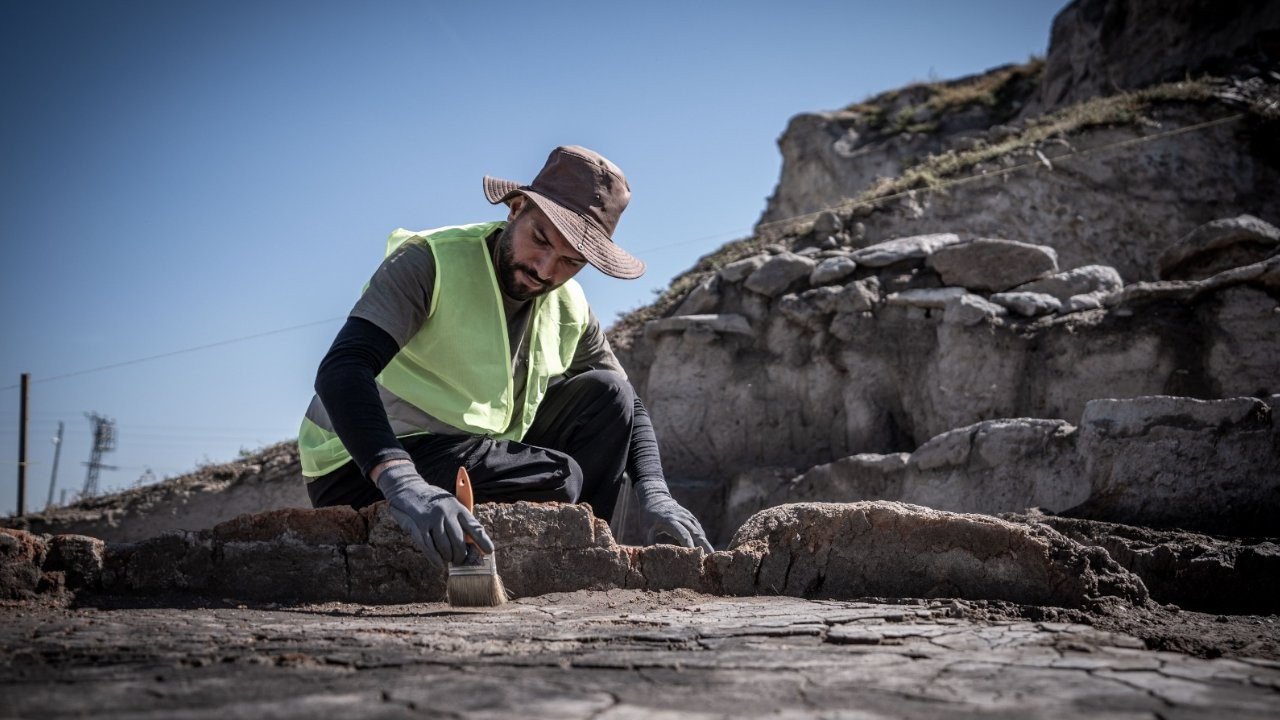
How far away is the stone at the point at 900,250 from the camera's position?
683 cm

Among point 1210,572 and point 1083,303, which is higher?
point 1083,303

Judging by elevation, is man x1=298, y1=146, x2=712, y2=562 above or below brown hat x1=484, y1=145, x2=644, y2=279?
below

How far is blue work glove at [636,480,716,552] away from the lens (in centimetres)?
325

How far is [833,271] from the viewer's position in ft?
22.6

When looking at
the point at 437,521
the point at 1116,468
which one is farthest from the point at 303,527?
the point at 1116,468

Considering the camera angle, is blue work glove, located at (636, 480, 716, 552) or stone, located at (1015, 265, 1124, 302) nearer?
blue work glove, located at (636, 480, 716, 552)

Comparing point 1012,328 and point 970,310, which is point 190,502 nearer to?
point 970,310

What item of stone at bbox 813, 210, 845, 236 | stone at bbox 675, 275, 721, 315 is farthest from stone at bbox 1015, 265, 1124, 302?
stone at bbox 675, 275, 721, 315

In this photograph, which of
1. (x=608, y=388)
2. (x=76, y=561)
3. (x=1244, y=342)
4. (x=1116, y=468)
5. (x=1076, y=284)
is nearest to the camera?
(x=76, y=561)

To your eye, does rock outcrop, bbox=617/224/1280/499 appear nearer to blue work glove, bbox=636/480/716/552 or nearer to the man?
blue work glove, bbox=636/480/716/552

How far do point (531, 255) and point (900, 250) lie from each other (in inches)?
168

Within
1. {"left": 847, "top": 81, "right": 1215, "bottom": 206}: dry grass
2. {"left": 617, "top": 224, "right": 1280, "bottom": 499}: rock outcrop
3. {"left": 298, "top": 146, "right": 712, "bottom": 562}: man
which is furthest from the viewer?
{"left": 847, "top": 81, "right": 1215, "bottom": 206}: dry grass

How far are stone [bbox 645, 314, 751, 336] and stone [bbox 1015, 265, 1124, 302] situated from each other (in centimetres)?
185

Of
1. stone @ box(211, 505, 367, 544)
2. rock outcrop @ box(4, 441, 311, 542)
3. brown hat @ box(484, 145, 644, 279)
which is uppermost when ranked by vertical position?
brown hat @ box(484, 145, 644, 279)
